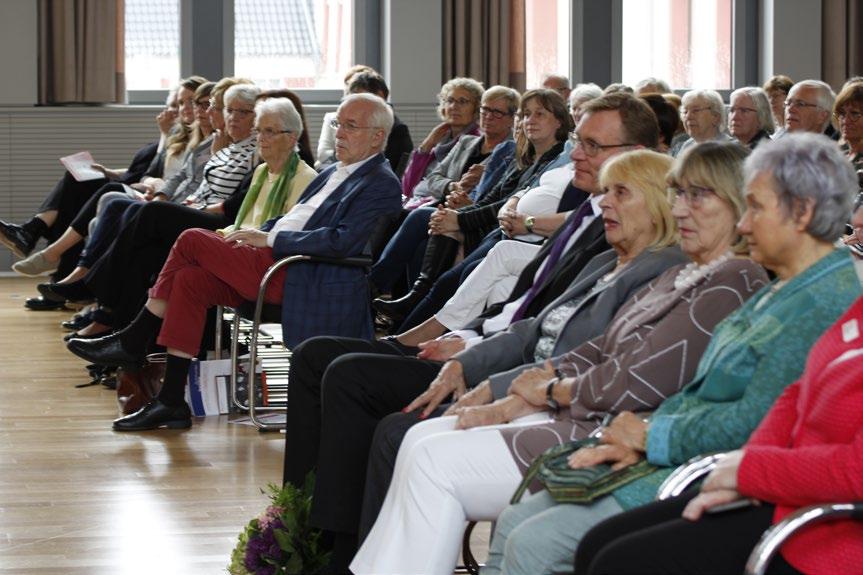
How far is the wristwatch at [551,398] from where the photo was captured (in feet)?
9.57

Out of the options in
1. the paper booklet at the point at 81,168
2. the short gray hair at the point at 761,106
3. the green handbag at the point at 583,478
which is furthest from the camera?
the paper booklet at the point at 81,168

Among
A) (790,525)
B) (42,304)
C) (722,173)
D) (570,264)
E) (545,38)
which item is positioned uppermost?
(545,38)

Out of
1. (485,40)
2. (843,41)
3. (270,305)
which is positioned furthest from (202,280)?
(843,41)

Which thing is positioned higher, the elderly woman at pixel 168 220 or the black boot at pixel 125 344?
the elderly woman at pixel 168 220

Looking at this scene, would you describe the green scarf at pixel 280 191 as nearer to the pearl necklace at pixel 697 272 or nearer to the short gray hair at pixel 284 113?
the short gray hair at pixel 284 113

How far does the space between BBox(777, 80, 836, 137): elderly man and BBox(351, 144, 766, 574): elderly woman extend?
12.6 feet

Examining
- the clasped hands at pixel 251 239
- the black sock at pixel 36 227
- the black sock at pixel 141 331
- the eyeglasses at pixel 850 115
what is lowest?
the black sock at pixel 141 331

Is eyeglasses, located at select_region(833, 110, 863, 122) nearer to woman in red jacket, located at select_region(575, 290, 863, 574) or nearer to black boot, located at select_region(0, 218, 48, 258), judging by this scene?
woman in red jacket, located at select_region(575, 290, 863, 574)

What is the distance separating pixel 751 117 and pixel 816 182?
4640 mm

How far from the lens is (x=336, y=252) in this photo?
517 centimetres

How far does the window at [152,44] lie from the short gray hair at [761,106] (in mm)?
5133

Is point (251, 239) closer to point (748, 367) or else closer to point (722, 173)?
point (722, 173)

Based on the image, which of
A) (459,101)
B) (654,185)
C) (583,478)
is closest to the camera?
(583,478)

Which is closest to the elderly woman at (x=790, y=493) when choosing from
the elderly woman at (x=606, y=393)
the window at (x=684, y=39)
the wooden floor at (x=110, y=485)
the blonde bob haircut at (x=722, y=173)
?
the elderly woman at (x=606, y=393)
